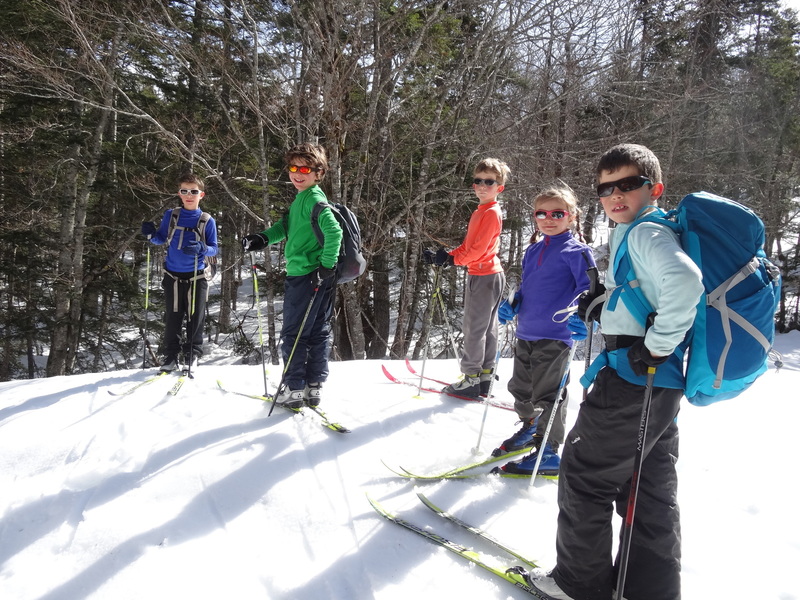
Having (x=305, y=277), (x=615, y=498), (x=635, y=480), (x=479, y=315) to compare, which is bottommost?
(x=615, y=498)

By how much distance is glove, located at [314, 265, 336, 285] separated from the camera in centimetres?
377

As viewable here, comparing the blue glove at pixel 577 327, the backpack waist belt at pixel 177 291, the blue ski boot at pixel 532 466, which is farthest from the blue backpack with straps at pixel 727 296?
the backpack waist belt at pixel 177 291

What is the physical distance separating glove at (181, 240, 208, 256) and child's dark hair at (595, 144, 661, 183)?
4007 mm

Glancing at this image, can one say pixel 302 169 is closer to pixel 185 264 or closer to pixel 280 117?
pixel 185 264

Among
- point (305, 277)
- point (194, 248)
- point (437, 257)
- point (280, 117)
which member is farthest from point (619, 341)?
point (280, 117)

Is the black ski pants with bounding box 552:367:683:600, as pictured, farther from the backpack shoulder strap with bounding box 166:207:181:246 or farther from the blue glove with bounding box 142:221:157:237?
the blue glove with bounding box 142:221:157:237

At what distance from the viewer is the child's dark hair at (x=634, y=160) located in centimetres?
188

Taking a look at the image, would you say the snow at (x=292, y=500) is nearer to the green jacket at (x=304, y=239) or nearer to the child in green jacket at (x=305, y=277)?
the child in green jacket at (x=305, y=277)

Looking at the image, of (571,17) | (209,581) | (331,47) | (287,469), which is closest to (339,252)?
(287,469)

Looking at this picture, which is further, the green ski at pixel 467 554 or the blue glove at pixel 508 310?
the blue glove at pixel 508 310

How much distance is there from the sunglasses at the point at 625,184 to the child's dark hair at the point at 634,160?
3 cm

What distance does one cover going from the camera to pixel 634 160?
1.88 m

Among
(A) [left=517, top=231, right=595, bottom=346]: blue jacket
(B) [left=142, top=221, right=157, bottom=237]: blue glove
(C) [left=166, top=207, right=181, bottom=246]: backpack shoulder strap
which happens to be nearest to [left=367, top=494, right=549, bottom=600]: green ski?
(A) [left=517, top=231, right=595, bottom=346]: blue jacket

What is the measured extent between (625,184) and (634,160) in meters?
0.10
